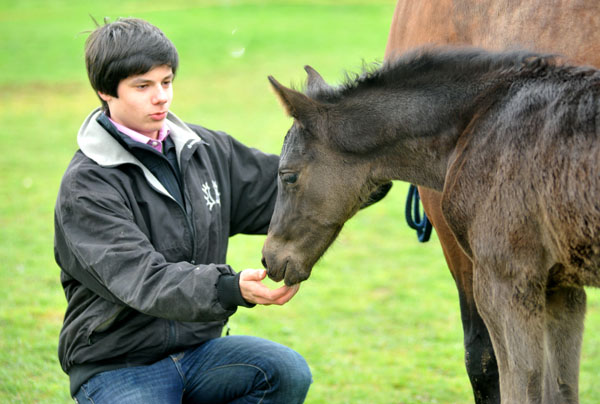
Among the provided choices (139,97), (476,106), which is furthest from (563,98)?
(139,97)

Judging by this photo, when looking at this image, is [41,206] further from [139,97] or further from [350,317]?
[139,97]

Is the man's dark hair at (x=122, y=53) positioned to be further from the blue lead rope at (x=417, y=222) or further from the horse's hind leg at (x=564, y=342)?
the horse's hind leg at (x=564, y=342)

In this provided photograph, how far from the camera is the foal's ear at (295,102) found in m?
3.15

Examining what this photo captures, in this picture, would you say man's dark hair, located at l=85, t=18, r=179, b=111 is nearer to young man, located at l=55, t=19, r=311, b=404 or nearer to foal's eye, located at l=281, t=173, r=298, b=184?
young man, located at l=55, t=19, r=311, b=404

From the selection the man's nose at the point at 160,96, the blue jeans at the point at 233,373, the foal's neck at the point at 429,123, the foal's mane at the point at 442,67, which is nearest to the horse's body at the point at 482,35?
the foal's mane at the point at 442,67

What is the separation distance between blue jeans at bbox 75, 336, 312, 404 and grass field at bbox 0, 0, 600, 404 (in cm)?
67

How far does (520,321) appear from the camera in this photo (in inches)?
110

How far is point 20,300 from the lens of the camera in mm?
6625

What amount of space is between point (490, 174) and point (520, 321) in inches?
21.5

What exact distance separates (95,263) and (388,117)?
4.46 feet

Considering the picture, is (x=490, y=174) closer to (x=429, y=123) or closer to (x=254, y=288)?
(x=429, y=123)

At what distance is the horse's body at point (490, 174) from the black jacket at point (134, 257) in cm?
40

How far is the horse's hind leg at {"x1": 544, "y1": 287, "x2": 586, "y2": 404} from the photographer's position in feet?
10.6

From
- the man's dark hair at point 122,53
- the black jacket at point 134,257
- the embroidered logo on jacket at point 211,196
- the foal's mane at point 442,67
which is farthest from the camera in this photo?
the embroidered logo on jacket at point 211,196
